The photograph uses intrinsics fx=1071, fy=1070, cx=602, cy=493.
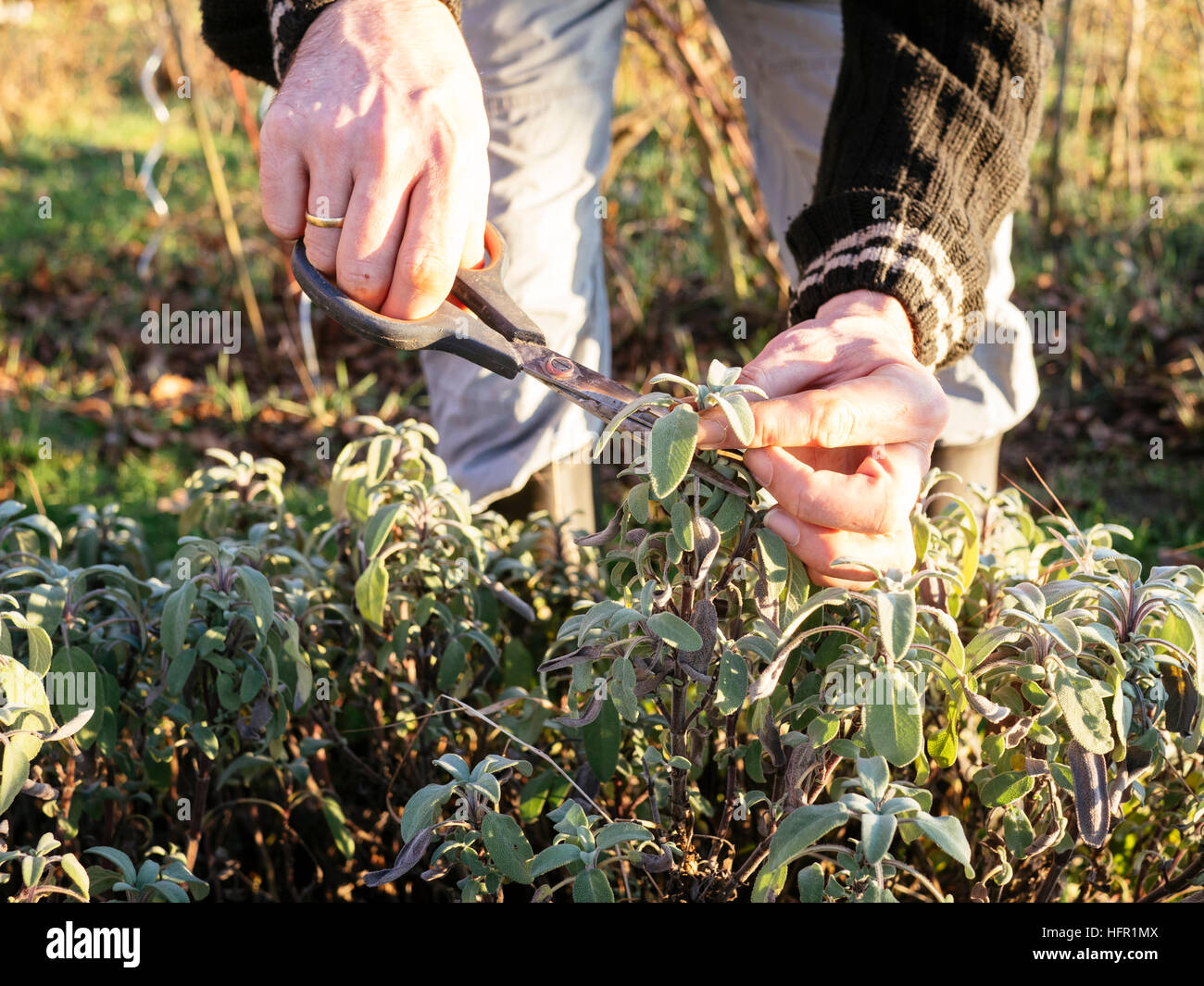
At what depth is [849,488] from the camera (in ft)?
3.99

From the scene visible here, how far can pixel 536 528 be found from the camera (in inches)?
80.2

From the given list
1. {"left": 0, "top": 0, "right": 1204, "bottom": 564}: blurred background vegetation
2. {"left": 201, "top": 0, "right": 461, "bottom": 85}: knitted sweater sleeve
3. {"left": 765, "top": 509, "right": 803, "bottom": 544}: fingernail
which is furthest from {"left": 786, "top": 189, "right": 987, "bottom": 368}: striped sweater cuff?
{"left": 0, "top": 0, "right": 1204, "bottom": 564}: blurred background vegetation

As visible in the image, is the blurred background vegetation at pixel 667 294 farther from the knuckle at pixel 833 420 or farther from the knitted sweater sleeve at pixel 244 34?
the knuckle at pixel 833 420

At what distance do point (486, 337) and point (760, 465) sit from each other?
39 centimetres

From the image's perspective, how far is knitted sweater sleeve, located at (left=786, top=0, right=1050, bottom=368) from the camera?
155 centimetres

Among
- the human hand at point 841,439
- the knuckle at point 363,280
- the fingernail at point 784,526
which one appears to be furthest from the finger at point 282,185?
the fingernail at point 784,526

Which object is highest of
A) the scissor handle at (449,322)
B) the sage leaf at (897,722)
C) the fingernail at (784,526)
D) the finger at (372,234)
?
the finger at (372,234)

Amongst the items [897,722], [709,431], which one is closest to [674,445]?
[709,431]

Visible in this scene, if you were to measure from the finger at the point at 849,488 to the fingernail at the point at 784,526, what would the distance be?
16 mm

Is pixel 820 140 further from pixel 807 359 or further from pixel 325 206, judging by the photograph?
pixel 325 206

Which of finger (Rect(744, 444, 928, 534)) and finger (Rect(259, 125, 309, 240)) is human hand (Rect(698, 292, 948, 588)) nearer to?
finger (Rect(744, 444, 928, 534))

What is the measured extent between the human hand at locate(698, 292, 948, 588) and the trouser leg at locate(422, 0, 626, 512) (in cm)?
84

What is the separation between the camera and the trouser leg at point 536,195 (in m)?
2.07
